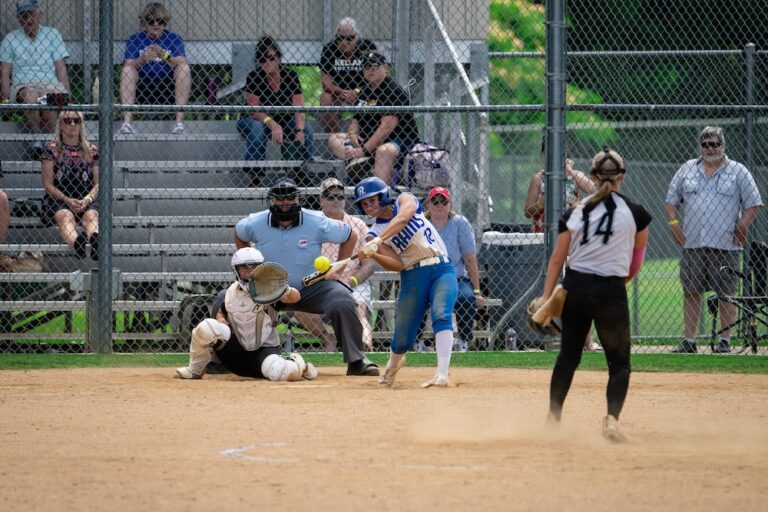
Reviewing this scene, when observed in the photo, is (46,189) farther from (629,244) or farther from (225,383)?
(629,244)

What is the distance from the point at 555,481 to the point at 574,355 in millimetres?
1647

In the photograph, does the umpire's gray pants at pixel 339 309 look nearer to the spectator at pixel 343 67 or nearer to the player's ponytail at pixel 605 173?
the spectator at pixel 343 67

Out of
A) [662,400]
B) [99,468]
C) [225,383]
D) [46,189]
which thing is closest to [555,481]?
[99,468]

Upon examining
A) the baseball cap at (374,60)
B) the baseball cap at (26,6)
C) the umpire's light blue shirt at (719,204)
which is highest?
the baseball cap at (26,6)

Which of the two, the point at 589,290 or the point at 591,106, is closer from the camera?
the point at 589,290

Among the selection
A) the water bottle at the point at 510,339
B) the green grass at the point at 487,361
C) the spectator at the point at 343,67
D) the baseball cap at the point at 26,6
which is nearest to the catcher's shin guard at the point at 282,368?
the green grass at the point at 487,361

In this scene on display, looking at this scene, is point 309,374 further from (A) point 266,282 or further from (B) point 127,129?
(B) point 127,129

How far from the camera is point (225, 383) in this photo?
10539 millimetres

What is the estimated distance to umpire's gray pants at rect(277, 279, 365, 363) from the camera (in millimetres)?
11102

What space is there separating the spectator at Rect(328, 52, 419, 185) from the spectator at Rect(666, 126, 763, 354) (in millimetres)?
3014

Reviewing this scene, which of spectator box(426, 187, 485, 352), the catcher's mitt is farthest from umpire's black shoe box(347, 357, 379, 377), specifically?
spectator box(426, 187, 485, 352)

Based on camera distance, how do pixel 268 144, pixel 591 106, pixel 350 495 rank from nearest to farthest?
pixel 350 495, pixel 591 106, pixel 268 144

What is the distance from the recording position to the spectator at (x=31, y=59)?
584 inches

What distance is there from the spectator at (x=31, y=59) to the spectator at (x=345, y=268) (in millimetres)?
4002
